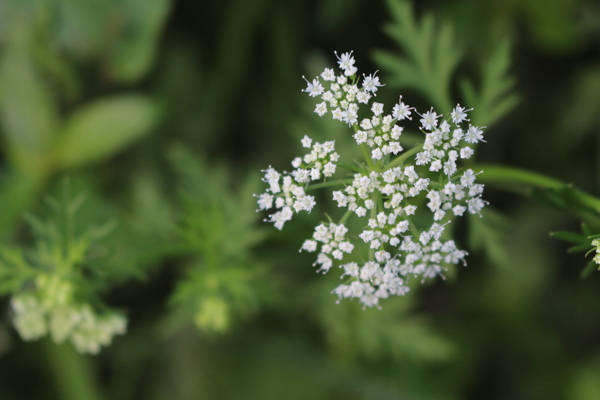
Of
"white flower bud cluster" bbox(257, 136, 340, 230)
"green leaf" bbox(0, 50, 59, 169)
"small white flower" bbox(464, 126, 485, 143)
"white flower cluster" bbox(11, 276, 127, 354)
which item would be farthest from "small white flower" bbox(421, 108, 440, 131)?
"green leaf" bbox(0, 50, 59, 169)

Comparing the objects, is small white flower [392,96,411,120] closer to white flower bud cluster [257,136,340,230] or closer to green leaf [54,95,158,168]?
white flower bud cluster [257,136,340,230]

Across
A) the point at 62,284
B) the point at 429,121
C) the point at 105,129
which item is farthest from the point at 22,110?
the point at 429,121

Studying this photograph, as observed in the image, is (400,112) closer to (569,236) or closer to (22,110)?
(569,236)

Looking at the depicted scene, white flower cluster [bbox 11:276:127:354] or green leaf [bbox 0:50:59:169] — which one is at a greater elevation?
green leaf [bbox 0:50:59:169]

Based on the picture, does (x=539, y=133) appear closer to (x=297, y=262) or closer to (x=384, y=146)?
(x=297, y=262)

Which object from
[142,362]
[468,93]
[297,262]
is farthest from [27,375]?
[468,93]

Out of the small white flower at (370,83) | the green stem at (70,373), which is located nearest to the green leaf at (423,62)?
the small white flower at (370,83)

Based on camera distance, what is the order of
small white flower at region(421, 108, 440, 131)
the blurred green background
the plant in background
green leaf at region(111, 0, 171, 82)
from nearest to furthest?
1. small white flower at region(421, 108, 440, 131)
2. the plant in background
3. green leaf at region(111, 0, 171, 82)
4. the blurred green background
